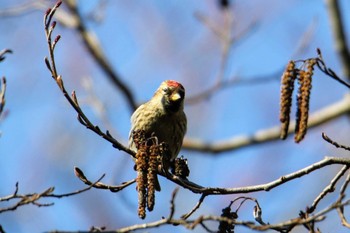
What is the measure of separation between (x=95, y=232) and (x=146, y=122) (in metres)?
2.43

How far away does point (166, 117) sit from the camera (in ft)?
16.3

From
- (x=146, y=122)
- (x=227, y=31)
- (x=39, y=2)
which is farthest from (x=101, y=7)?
(x=146, y=122)

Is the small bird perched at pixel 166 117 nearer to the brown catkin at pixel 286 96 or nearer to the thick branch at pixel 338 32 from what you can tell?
the brown catkin at pixel 286 96

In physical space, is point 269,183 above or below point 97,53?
below

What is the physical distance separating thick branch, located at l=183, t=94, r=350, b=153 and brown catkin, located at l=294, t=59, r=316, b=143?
5223mm

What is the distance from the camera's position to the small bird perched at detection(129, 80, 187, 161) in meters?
4.91

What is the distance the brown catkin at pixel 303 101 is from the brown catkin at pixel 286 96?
0.04m

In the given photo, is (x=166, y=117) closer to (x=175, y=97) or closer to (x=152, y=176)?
(x=175, y=97)

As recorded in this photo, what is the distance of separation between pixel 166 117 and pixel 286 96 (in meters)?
2.24

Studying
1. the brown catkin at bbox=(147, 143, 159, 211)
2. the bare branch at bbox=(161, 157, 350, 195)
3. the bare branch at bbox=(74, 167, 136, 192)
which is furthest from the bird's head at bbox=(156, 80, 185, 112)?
the brown catkin at bbox=(147, 143, 159, 211)

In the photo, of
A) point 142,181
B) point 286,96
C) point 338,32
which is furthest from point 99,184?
point 338,32

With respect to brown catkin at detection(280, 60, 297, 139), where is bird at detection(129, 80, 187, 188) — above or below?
above

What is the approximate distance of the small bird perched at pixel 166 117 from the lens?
4.91 metres

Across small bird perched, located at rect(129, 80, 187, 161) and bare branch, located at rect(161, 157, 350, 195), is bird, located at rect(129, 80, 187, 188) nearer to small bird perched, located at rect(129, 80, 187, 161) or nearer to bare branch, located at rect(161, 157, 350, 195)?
small bird perched, located at rect(129, 80, 187, 161)
